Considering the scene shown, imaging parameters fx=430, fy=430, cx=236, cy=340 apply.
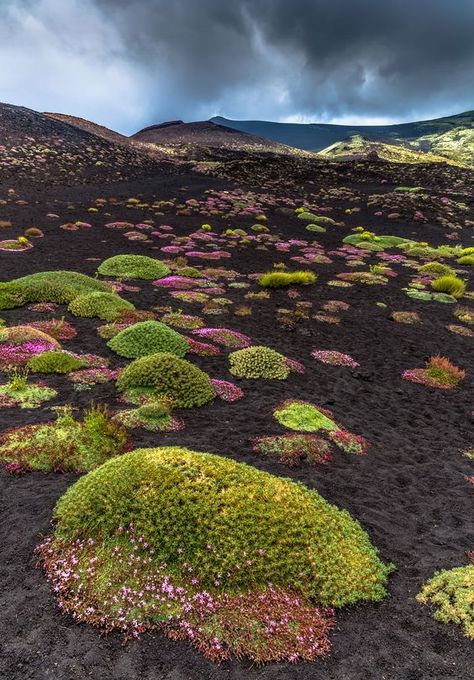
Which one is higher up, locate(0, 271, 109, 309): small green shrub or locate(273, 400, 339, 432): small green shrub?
locate(0, 271, 109, 309): small green shrub

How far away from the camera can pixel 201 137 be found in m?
117

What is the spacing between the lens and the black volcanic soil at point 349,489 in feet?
13.7

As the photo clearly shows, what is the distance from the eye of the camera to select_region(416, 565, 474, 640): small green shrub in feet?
16.1

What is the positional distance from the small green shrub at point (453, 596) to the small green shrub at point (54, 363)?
9576 millimetres

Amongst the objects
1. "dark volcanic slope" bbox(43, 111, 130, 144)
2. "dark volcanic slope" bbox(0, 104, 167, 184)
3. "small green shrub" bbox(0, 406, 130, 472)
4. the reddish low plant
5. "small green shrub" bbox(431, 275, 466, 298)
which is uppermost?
"dark volcanic slope" bbox(43, 111, 130, 144)

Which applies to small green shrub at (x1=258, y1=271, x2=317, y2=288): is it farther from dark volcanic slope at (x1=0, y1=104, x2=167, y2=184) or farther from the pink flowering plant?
dark volcanic slope at (x1=0, y1=104, x2=167, y2=184)

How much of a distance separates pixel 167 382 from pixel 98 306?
7644mm

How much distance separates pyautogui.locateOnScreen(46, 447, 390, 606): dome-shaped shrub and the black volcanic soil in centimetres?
44

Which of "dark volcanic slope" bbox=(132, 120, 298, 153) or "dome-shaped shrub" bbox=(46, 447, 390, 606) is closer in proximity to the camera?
"dome-shaped shrub" bbox=(46, 447, 390, 606)

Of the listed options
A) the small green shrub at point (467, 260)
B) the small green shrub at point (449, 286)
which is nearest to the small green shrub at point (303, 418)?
the small green shrub at point (449, 286)

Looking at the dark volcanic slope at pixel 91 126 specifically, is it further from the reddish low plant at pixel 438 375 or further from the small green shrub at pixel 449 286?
the reddish low plant at pixel 438 375

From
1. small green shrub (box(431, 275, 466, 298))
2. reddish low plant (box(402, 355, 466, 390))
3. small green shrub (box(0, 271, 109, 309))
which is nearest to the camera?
reddish low plant (box(402, 355, 466, 390))

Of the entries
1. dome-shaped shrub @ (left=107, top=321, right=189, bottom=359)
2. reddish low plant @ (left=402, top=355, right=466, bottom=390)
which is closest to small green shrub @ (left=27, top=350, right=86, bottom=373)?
dome-shaped shrub @ (left=107, top=321, right=189, bottom=359)

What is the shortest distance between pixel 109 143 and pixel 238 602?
8034cm
